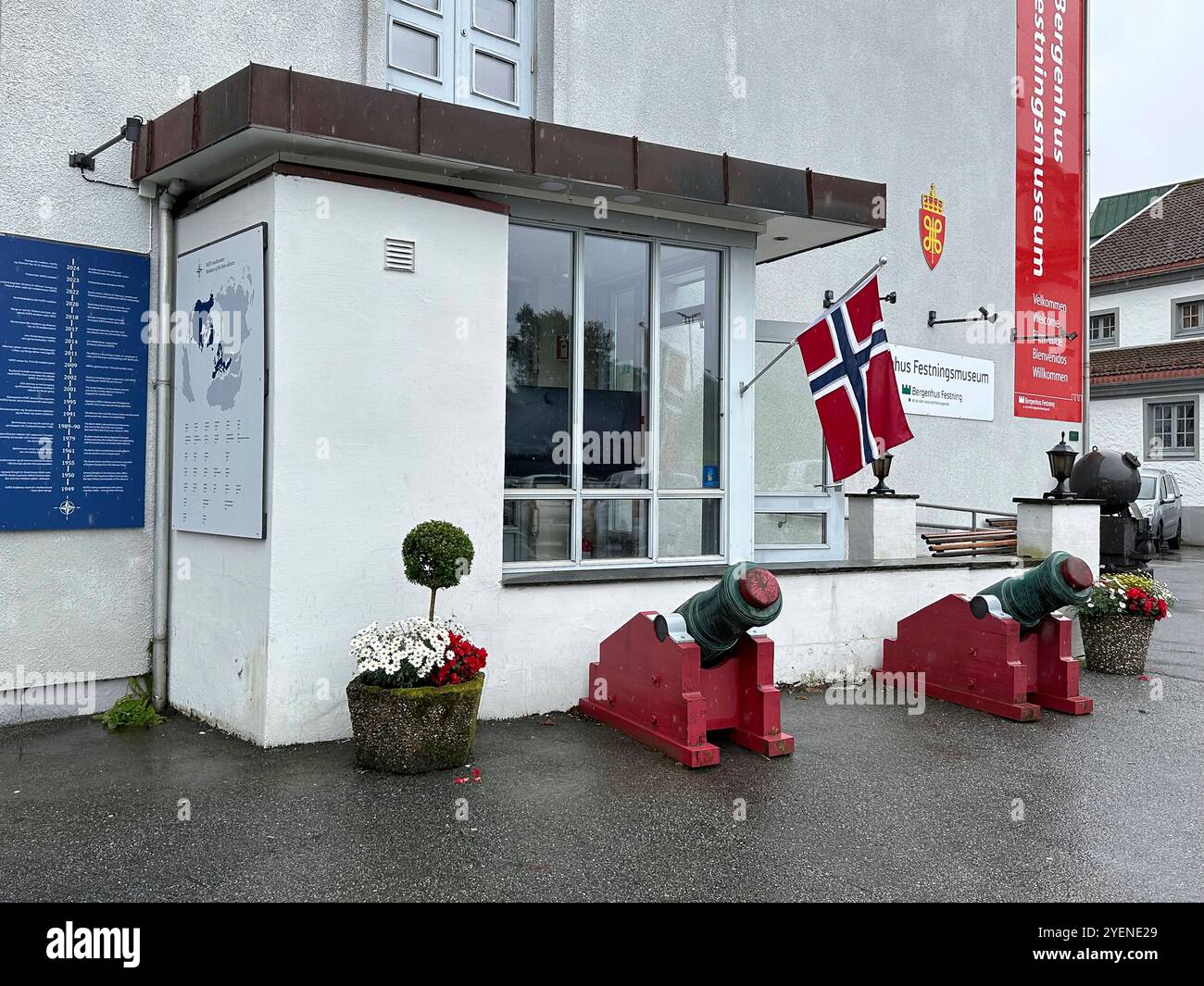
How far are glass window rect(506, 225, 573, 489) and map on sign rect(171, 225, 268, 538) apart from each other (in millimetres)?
1820

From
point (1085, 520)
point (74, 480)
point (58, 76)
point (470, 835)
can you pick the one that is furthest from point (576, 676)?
point (1085, 520)

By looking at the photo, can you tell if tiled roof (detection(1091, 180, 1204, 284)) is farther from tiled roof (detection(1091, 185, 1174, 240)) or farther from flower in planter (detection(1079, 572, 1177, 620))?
flower in planter (detection(1079, 572, 1177, 620))

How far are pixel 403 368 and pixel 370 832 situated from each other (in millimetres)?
2824

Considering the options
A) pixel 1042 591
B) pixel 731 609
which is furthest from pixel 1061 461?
pixel 731 609

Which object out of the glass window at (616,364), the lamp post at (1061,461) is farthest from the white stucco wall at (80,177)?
the lamp post at (1061,461)

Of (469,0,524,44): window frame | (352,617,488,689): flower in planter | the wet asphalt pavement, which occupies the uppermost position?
(469,0,524,44): window frame

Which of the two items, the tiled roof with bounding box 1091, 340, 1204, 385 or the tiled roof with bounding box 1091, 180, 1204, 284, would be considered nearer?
the tiled roof with bounding box 1091, 340, 1204, 385

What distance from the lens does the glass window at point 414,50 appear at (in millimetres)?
8031

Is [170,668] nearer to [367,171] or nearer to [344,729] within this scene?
[344,729]

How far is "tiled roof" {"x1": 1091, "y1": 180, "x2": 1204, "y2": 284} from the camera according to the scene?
94.4 feet

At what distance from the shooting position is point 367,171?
5977 millimetres

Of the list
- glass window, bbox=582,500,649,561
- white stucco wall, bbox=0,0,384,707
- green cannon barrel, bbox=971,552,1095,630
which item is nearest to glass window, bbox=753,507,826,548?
glass window, bbox=582,500,649,561

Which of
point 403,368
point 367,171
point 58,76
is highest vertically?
point 58,76

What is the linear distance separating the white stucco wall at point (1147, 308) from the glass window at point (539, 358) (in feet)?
89.7
